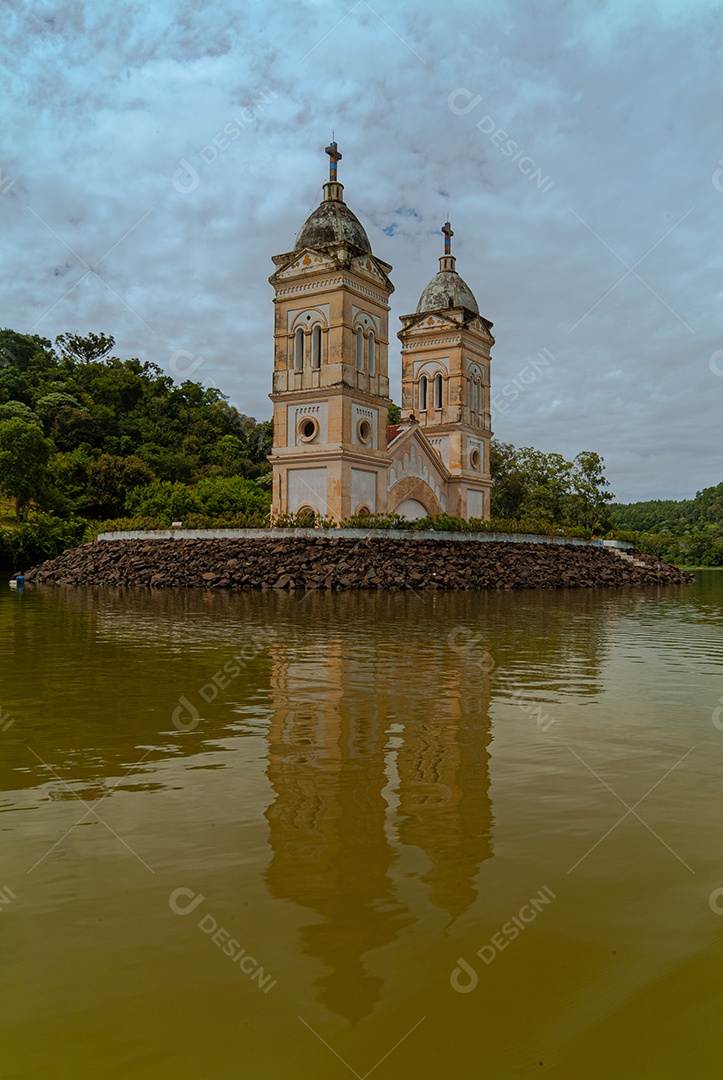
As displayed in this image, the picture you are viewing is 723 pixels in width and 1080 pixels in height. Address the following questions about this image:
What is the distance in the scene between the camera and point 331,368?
3350 cm

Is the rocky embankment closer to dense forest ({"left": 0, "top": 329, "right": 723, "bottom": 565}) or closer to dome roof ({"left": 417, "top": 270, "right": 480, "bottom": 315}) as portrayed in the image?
dense forest ({"left": 0, "top": 329, "right": 723, "bottom": 565})

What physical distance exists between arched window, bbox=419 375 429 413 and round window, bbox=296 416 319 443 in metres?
13.0

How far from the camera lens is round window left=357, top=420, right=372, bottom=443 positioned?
113 feet

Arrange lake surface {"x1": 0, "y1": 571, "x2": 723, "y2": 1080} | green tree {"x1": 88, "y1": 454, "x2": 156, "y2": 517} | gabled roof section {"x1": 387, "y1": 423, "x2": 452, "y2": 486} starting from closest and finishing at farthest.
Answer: lake surface {"x1": 0, "y1": 571, "x2": 723, "y2": 1080} → gabled roof section {"x1": 387, "y1": 423, "x2": 452, "y2": 486} → green tree {"x1": 88, "y1": 454, "x2": 156, "y2": 517}

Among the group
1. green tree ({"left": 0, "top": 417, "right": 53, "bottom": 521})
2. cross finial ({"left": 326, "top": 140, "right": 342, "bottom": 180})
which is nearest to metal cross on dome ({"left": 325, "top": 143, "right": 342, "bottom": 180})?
cross finial ({"left": 326, "top": 140, "right": 342, "bottom": 180})

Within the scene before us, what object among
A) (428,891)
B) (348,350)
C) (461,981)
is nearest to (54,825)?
(428,891)

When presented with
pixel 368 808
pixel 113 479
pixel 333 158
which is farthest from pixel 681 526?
pixel 368 808

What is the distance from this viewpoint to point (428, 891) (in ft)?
12.3

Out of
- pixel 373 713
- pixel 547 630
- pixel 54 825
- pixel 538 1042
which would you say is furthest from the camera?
pixel 547 630

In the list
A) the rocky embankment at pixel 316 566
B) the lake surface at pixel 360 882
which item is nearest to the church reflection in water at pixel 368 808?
the lake surface at pixel 360 882

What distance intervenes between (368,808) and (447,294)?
43356 millimetres

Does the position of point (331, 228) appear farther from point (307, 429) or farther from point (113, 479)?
point (113, 479)

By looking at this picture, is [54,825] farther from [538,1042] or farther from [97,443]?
[97,443]

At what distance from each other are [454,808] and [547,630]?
11227 mm
